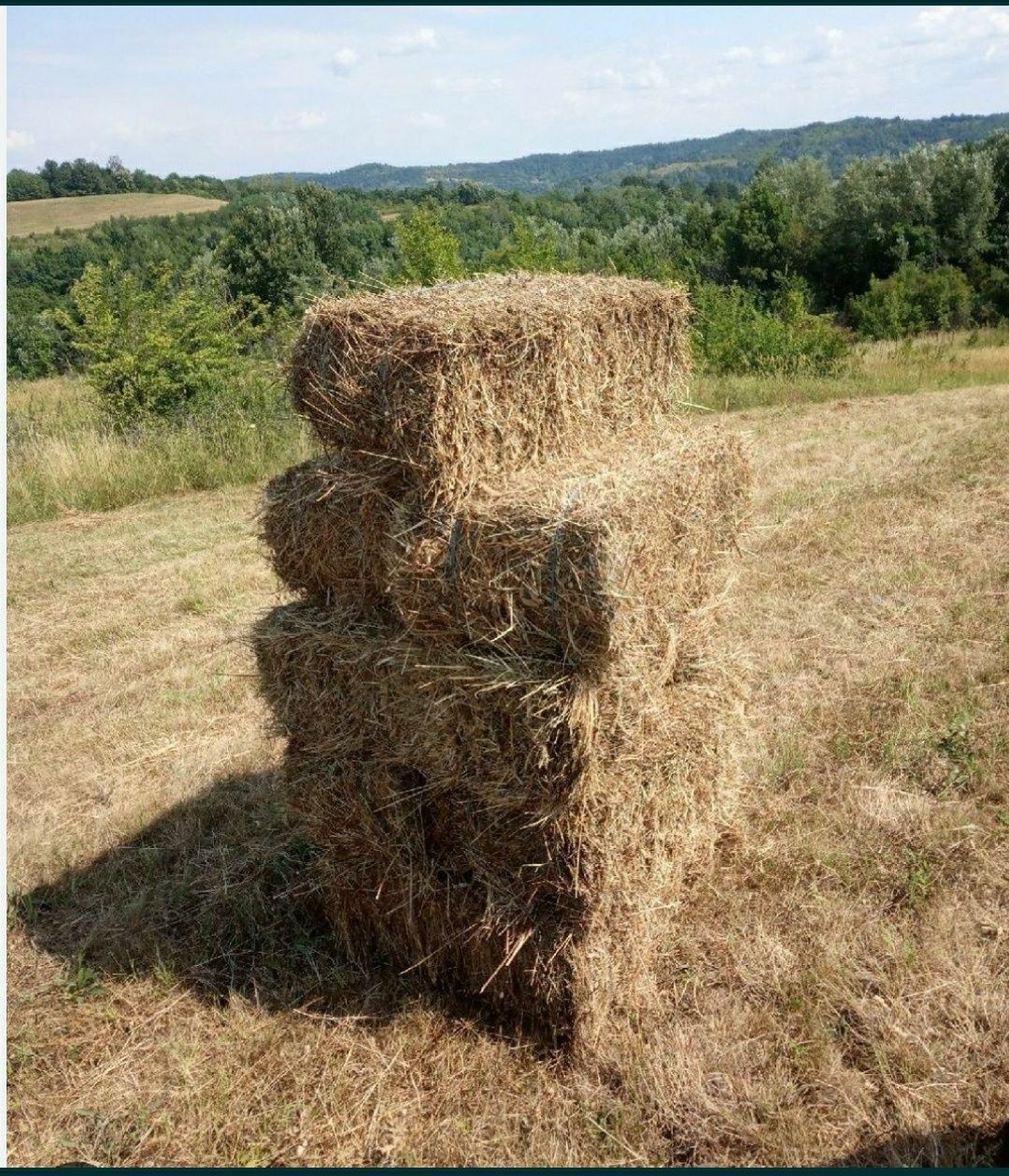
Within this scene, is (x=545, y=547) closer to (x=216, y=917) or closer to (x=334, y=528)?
(x=334, y=528)

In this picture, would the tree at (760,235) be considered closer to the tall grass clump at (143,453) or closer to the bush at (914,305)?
the bush at (914,305)

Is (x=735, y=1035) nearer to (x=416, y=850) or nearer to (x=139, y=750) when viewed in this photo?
(x=416, y=850)

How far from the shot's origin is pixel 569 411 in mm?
3646

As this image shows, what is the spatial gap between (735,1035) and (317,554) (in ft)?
7.45

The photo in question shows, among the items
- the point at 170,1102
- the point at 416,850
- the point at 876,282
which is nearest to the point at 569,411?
the point at 416,850

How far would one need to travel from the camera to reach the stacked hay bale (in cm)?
308

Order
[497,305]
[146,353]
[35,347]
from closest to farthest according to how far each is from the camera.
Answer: [497,305], [146,353], [35,347]

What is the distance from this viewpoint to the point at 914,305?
30.1m

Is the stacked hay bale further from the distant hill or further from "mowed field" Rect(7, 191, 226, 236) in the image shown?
the distant hill

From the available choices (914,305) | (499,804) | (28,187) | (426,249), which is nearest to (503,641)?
(499,804)

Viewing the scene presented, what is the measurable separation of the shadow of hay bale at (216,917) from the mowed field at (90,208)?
53.0 meters

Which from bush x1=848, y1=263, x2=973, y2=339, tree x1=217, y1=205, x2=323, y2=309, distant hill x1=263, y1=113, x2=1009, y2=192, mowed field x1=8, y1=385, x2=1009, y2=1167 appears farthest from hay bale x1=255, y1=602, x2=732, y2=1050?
distant hill x1=263, y1=113, x2=1009, y2=192

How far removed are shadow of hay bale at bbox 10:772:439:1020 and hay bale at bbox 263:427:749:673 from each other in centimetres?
130

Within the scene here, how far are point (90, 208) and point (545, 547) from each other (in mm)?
62695
